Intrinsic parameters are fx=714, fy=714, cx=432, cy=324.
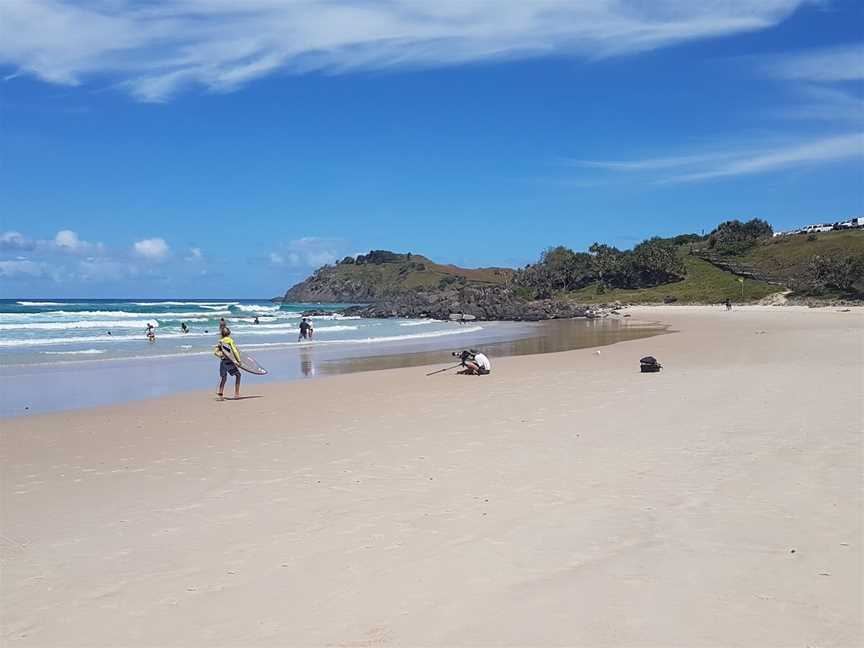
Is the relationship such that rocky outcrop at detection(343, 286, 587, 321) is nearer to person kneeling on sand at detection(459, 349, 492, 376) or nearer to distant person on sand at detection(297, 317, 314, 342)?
distant person on sand at detection(297, 317, 314, 342)

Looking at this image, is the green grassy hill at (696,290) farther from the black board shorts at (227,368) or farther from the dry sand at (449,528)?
the dry sand at (449,528)

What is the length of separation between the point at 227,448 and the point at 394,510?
4.12 meters

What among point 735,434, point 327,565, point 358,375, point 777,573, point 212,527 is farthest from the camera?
point 358,375

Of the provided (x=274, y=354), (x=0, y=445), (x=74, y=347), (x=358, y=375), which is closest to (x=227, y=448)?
(x=0, y=445)

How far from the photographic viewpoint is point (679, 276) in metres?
92.6

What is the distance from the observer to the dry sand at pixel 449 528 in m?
4.21

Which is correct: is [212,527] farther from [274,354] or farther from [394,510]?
[274,354]

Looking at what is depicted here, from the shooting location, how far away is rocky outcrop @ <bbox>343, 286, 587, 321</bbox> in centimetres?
6606

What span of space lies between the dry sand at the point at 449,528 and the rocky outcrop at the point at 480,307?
54.2 meters

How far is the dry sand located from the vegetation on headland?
5564 centimetres

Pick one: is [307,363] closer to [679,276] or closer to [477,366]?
[477,366]

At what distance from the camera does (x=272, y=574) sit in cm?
498

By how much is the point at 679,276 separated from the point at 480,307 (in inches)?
1367


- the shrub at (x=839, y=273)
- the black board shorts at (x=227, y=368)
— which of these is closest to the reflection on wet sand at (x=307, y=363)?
the black board shorts at (x=227, y=368)
